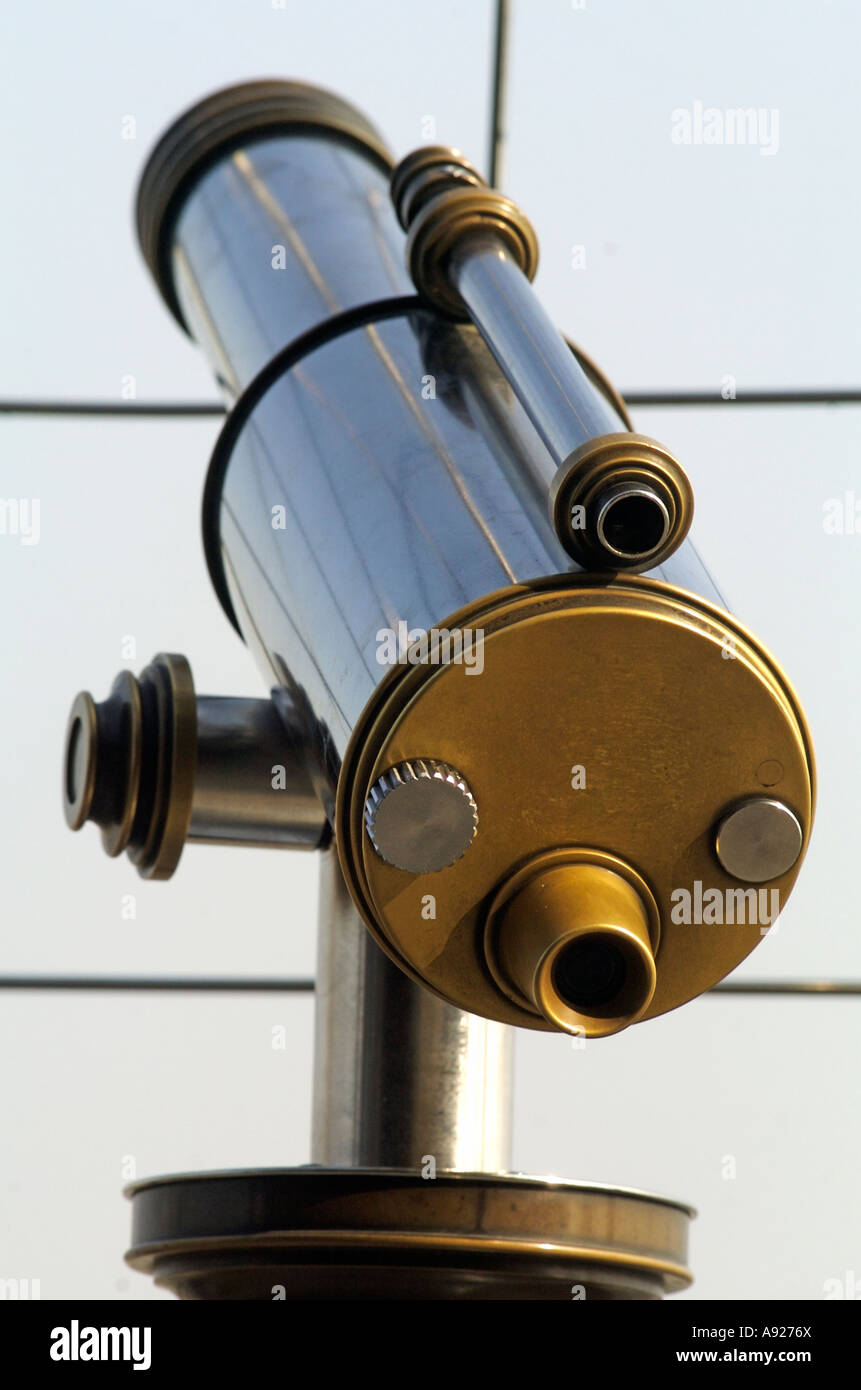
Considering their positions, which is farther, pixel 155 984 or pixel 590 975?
pixel 155 984

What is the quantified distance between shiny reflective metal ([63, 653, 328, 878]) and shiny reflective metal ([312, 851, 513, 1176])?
0.12 m

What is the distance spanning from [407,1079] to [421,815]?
31 cm

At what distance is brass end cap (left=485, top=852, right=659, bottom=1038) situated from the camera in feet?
2.27

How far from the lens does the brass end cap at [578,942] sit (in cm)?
69

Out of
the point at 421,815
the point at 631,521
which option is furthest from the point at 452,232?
the point at 421,815

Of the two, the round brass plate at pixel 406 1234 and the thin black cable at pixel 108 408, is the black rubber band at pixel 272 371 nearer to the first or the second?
the round brass plate at pixel 406 1234

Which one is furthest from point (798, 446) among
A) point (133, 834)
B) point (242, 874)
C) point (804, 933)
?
point (133, 834)

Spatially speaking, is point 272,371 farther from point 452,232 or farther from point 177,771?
point 177,771

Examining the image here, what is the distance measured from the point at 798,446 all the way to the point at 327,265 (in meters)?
0.81

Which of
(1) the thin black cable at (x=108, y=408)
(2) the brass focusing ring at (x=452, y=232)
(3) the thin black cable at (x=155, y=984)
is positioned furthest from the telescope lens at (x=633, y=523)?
(1) the thin black cable at (x=108, y=408)

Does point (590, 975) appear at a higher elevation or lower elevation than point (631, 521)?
Answer: lower

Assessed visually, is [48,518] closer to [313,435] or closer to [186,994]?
[186,994]

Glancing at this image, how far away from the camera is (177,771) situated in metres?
1.02

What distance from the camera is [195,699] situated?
1.04m
